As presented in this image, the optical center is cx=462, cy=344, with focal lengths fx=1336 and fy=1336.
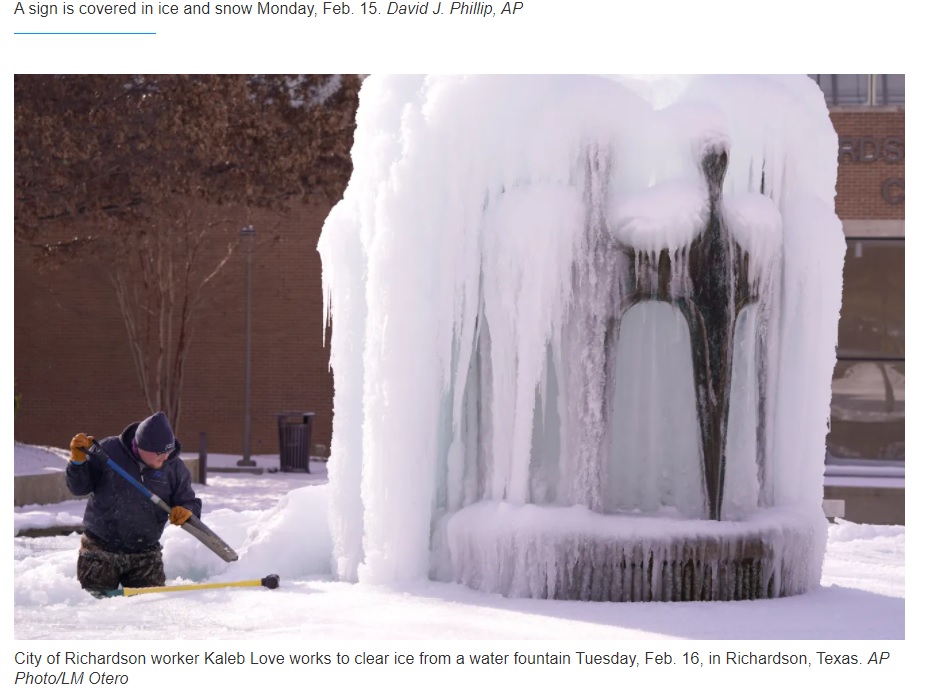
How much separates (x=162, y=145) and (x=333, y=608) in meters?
11.0

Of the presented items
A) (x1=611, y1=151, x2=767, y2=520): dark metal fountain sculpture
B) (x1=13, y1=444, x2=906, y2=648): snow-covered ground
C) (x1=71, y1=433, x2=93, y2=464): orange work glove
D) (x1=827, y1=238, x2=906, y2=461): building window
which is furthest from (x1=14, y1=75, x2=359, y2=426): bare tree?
(x1=827, y1=238, x2=906, y2=461): building window

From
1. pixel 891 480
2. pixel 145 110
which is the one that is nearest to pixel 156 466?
pixel 145 110

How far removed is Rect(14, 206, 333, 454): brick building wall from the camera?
2847 centimetres

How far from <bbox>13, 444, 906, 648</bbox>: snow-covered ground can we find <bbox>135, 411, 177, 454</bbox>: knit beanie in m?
0.91

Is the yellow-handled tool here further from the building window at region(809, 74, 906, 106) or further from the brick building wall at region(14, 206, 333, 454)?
the brick building wall at region(14, 206, 333, 454)

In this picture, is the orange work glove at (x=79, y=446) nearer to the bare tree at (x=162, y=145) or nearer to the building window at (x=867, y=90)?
the bare tree at (x=162, y=145)

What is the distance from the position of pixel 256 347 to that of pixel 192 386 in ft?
5.35

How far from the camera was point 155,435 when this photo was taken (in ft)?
25.4

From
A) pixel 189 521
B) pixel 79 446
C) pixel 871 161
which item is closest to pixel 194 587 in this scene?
pixel 189 521

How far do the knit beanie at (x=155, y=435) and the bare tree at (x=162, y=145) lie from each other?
29.8 feet

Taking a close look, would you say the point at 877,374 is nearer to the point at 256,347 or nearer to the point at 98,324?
the point at 256,347

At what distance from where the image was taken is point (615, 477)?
30.5ft

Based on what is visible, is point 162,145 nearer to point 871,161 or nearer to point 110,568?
point 110,568
